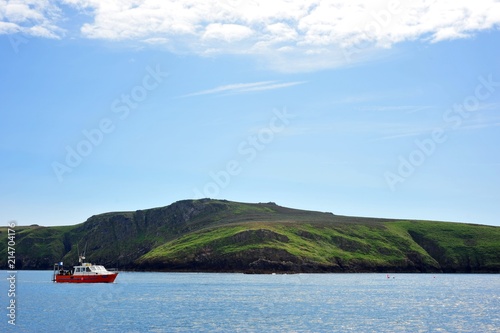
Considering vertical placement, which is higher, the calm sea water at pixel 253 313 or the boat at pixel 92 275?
the boat at pixel 92 275

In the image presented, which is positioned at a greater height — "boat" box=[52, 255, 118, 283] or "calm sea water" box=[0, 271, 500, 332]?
"boat" box=[52, 255, 118, 283]

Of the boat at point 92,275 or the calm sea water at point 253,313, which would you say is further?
the boat at point 92,275

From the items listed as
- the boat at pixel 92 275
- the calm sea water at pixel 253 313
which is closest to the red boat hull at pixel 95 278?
the boat at pixel 92 275

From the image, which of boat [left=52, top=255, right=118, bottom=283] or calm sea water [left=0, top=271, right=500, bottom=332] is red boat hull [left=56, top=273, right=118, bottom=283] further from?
calm sea water [left=0, top=271, right=500, bottom=332]

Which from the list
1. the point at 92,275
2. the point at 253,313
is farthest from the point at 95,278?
the point at 253,313

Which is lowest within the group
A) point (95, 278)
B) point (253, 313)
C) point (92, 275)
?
point (253, 313)

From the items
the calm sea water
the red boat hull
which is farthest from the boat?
the calm sea water

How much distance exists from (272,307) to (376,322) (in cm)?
2357

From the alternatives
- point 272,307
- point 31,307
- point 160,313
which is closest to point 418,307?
point 272,307

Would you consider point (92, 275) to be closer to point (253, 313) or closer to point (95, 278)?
point (95, 278)

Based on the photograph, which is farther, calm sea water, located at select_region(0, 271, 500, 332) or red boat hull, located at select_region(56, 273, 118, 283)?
red boat hull, located at select_region(56, 273, 118, 283)

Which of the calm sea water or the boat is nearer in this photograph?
the calm sea water

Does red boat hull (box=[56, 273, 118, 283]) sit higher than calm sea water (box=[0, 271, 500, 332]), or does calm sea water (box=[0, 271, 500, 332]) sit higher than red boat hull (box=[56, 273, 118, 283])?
red boat hull (box=[56, 273, 118, 283])

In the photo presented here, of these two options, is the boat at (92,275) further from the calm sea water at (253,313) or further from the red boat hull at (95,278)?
the calm sea water at (253,313)
